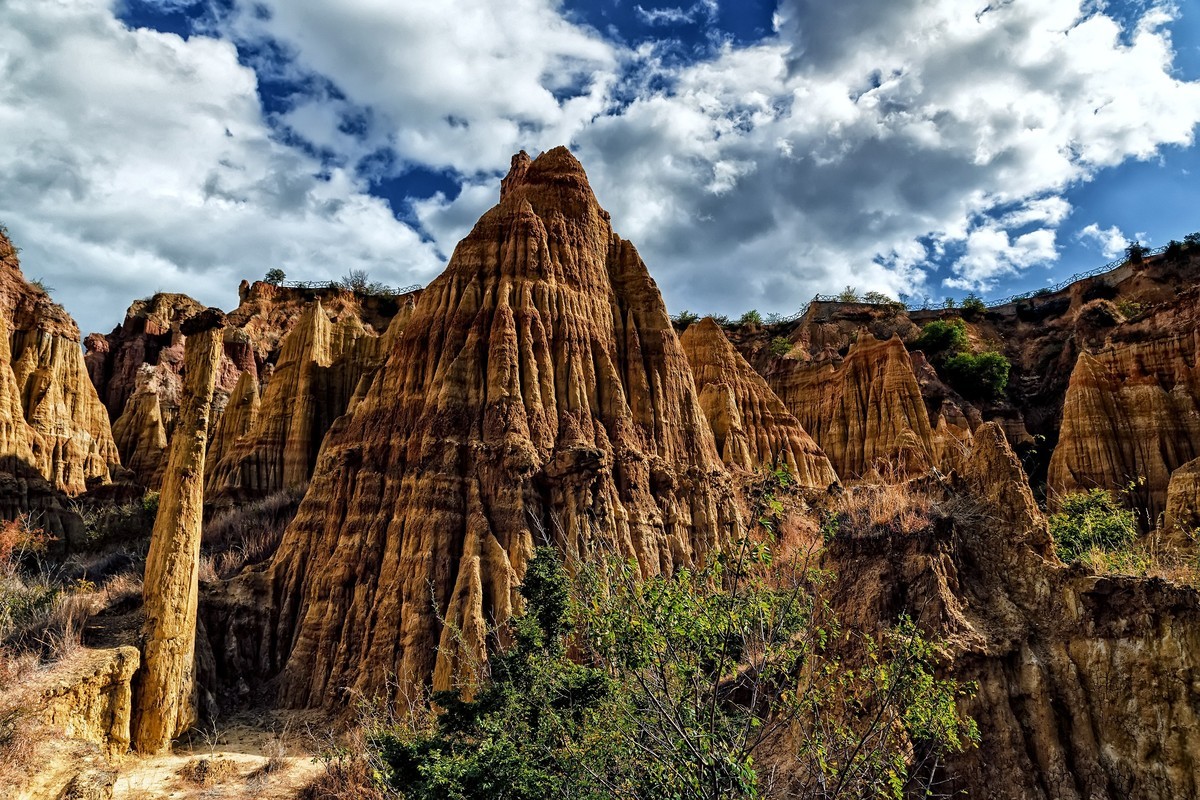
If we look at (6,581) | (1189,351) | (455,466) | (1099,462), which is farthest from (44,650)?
(1189,351)

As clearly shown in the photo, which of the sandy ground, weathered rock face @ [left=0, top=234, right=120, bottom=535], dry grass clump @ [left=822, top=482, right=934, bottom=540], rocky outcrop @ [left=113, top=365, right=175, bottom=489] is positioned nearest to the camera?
dry grass clump @ [left=822, top=482, right=934, bottom=540]

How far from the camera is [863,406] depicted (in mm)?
48594

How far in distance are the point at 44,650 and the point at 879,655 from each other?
68.5 ft

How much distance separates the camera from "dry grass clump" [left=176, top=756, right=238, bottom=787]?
55.4 feet

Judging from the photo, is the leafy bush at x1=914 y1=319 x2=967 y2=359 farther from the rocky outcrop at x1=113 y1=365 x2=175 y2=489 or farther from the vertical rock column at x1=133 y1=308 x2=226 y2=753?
the rocky outcrop at x1=113 y1=365 x2=175 y2=489

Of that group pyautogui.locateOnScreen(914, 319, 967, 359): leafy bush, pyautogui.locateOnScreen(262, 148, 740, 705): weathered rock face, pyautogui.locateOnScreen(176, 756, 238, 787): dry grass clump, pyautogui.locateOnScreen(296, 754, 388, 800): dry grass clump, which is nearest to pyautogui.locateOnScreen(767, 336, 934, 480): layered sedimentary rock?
pyautogui.locateOnScreen(914, 319, 967, 359): leafy bush

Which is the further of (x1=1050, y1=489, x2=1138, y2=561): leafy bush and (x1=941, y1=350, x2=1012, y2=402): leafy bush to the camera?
(x1=941, y1=350, x2=1012, y2=402): leafy bush

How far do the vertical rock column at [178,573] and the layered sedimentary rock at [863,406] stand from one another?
3585 cm

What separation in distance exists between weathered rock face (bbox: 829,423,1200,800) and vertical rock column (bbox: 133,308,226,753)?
1816 centimetres

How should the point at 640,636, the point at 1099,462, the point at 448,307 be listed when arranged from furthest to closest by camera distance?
the point at 1099,462
the point at 448,307
the point at 640,636

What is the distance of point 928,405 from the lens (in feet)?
169

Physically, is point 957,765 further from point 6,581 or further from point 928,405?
point 928,405

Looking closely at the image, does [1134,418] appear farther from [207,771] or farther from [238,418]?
[238,418]

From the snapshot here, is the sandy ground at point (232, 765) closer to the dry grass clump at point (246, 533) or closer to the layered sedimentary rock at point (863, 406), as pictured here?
the dry grass clump at point (246, 533)
